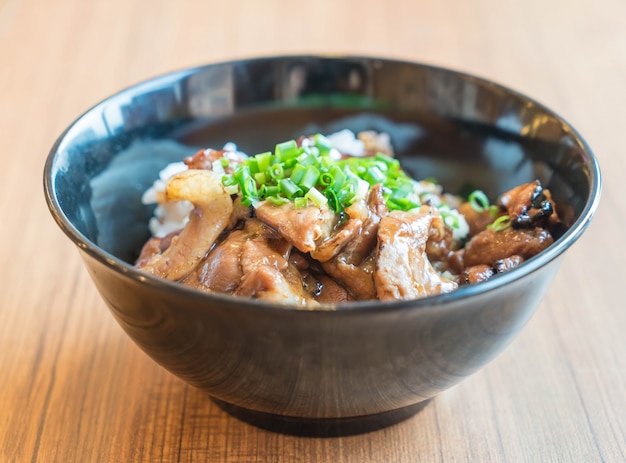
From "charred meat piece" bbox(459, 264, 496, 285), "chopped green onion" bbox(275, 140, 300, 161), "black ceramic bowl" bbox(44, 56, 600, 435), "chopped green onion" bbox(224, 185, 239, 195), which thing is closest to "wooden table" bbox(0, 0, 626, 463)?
"black ceramic bowl" bbox(44, 56, 600, 435)

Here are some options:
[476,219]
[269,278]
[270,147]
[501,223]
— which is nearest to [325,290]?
[269,278]

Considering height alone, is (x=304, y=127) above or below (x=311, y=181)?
below

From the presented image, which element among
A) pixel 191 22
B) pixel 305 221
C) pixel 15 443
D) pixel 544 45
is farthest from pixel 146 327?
pixel 544 45

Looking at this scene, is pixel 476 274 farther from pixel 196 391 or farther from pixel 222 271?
pixel 196 391

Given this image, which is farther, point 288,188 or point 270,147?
point 270,147

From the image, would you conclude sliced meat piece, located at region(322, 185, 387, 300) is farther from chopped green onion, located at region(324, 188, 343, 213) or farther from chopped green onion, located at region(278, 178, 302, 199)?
chopped green onion, located at region(278, 178, 302, 199)

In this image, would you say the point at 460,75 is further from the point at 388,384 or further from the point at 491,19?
the point at 491,19

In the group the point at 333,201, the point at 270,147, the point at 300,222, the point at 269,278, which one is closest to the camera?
the point at 269,278
